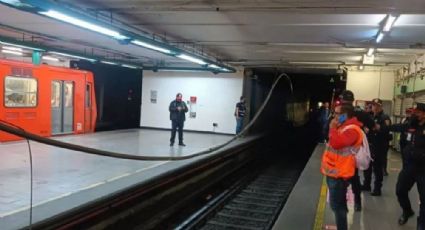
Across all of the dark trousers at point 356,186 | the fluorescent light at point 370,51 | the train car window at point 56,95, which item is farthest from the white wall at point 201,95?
the dark trousers at point 356,186

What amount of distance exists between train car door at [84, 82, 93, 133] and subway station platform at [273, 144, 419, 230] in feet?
35.7

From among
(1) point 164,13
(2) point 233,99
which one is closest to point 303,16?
(1) point 164,13

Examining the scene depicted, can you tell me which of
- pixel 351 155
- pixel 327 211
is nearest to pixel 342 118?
pixel 351 155

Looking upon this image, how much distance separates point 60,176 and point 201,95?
1194cm

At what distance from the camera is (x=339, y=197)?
423 cm

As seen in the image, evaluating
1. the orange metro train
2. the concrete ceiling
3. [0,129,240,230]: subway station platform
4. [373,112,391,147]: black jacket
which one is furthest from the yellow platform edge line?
the orange metro train

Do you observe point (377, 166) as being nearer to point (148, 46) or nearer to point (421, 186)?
point (421, 186)

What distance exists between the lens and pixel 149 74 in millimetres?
20656

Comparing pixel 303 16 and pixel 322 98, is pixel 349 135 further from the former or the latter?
pixel 322 98

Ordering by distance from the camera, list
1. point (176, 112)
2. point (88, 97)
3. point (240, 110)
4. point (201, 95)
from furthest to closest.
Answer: point (201, 95)
point (240, 110)
point (88, 97)
point (176, 112)

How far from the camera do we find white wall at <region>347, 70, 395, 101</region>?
1508 centimetres

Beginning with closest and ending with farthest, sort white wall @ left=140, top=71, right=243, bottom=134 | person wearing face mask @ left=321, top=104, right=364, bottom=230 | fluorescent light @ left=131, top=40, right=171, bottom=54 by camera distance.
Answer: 1. person wearing face mask @ left=321, top=104, right=364, bottom=230
2. fluorescent light @ left=131, top=40, right=171, bottom=54
3. white wall @ left=140, top=71, right=243, bottom=134

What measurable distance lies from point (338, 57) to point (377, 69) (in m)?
2.38

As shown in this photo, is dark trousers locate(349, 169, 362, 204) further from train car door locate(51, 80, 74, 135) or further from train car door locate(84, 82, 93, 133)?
train car door locate(84, 82, 93, 133)
